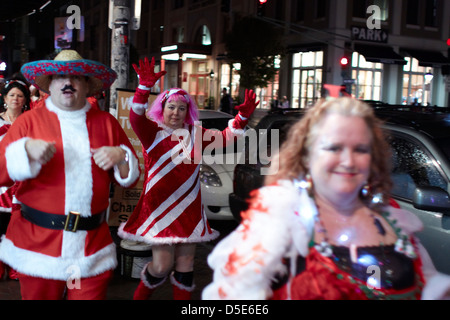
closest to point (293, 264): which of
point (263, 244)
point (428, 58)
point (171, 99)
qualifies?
point (263, 244)

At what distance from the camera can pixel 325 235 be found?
1913mm

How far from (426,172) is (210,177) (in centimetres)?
343

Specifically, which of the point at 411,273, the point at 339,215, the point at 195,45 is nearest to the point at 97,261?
the point at 339,215

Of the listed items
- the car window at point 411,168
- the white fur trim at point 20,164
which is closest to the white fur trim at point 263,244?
the white fur trim at point 20,164

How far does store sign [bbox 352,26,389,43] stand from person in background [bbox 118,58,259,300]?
2050cm

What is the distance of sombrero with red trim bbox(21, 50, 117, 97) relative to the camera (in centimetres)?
283

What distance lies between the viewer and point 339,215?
198 cm

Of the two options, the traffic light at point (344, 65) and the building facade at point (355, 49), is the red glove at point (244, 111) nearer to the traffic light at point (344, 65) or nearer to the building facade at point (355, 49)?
the traffic light at point (344, 65)

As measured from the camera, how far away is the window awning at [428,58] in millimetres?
26141

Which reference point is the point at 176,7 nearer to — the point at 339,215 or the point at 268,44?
the point at 268,44

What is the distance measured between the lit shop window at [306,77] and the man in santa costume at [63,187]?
75.8ft

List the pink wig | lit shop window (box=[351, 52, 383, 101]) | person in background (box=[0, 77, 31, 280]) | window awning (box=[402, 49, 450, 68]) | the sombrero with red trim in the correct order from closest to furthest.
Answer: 1. the sombrero with red trim
2. the pink wig
3. person in background (box=[0, 77, 31, 280])
4. lit shop window (box=[351, 52, 383, 101])
5. window awning (box=[402, 49, 450, 68])

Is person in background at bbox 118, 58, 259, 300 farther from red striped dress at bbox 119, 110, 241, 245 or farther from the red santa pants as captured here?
the red santa pants

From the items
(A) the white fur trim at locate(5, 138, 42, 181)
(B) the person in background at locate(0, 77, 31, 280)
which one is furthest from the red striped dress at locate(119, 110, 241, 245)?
(B) the person in background at locate(0, 77, 31, 280)
